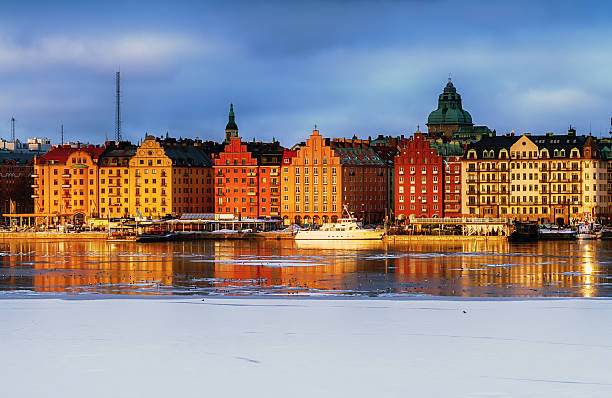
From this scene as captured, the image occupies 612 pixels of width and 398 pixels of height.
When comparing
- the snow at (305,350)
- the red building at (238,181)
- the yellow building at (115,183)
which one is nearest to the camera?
the snow at (305,350)

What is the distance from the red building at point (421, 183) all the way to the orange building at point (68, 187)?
162 ft

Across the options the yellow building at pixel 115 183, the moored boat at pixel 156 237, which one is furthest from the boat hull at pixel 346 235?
the yellow building at pixel 115 183

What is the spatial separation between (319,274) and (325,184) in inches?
3620

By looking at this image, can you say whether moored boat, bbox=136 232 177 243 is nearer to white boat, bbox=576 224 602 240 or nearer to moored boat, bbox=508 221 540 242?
moored boat, bbox=508 221 540 242

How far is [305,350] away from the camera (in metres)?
22.8

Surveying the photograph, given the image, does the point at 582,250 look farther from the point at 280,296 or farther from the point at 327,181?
the point at 327,181

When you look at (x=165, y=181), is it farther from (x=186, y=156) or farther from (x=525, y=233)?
(x=525, y=233)

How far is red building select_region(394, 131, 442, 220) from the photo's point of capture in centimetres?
13738

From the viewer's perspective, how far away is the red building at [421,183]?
137 meters

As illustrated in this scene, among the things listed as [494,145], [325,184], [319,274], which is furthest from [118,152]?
[319,274]

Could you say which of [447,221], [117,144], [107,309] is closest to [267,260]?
[107,309]

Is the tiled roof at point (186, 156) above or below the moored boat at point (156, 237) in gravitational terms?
above

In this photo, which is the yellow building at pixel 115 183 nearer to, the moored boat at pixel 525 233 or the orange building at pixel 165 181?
the orange building at pixel 165 181

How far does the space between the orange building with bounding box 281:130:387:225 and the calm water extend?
6696 cm
